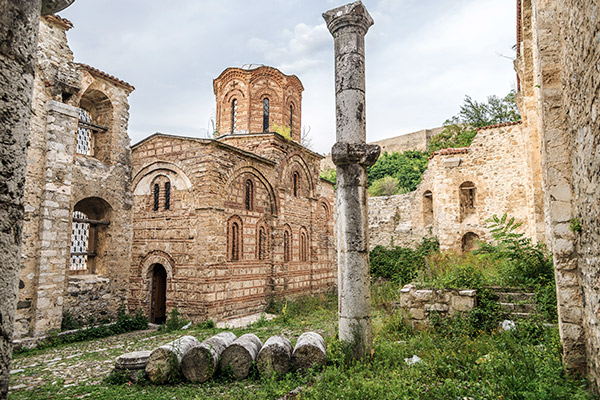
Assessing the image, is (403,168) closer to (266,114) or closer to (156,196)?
(266,114)

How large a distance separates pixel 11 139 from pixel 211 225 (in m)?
8.70

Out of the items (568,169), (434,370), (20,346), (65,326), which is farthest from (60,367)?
(568,169)

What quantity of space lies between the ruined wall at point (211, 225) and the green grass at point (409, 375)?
321cm

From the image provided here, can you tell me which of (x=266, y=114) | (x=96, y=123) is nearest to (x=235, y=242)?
(x=96, y=123)

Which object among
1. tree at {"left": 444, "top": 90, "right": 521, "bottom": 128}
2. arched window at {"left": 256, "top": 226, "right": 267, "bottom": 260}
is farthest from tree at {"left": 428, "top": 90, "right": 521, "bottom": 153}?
arched window at {"left": 256, "top": 226, "right": 267, "bottom": 260}

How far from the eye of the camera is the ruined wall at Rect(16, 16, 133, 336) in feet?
27.0

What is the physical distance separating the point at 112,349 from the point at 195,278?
9.03 ft

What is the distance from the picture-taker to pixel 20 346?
7715mm

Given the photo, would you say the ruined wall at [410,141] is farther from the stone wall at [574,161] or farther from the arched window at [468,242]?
the stone wall at [574,161]

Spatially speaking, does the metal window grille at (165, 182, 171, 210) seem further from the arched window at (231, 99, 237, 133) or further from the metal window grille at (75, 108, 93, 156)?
the arched window at (231, 99, 237, 133)

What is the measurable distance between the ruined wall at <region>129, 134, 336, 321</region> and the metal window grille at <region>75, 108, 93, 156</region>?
1.40m

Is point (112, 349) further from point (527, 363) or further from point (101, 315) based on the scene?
point (527, 363)

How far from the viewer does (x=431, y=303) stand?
6879 mm

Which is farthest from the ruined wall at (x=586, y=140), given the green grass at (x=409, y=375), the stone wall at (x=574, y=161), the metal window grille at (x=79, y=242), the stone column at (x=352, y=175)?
the metal window grille at (x=79, y=242)
